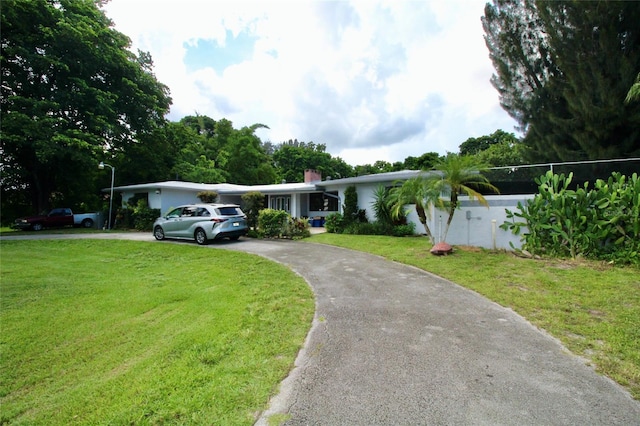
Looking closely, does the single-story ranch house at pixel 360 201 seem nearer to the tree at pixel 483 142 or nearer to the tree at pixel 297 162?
the tree at pixel 297 162

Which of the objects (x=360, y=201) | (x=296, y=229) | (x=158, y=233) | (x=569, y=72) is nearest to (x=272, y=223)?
(x=296, y=229)

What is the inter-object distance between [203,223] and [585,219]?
39.3 ft

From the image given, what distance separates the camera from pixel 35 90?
60.1 ft

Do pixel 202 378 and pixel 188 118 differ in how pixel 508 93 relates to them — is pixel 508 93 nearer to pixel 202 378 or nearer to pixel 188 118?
pixel 202 378

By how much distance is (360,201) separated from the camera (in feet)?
51.1

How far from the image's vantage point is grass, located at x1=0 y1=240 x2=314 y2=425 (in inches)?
96.5

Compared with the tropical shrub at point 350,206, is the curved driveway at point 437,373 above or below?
below

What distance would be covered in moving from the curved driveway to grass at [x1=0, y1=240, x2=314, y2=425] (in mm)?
366

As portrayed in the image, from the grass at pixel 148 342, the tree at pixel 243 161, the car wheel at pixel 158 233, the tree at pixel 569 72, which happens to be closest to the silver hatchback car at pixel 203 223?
the car wheel at pixel 158 233

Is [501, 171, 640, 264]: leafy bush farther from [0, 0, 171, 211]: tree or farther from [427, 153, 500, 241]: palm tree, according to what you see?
[0, 0, 171, 211]: tree

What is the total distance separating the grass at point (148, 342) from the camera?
96.5 inches

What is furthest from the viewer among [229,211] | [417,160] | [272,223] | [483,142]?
[483,142]

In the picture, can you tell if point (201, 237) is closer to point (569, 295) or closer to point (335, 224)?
point (335, 224)

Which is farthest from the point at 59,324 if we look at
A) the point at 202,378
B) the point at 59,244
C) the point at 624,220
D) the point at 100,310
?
the point at 624,220
